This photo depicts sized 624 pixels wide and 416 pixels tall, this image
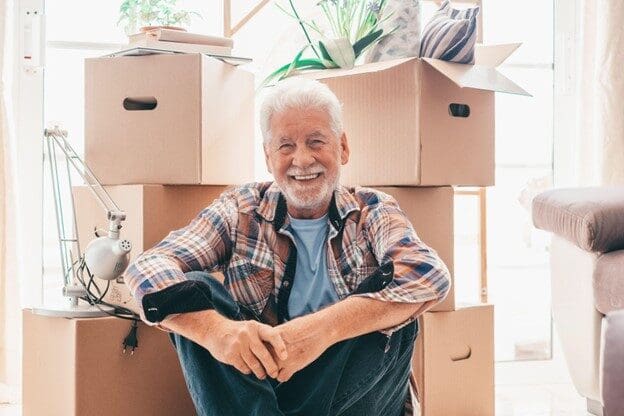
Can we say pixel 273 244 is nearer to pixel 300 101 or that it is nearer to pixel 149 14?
pixel 300 101

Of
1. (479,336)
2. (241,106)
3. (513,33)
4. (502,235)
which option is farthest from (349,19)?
(502,235)

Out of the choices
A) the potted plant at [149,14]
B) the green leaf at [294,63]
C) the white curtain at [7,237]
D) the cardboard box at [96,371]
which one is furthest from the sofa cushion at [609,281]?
the white curtain at [7,237]

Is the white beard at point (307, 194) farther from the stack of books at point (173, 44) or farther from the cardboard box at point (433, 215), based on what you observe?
the stack of books at point (173, 44)

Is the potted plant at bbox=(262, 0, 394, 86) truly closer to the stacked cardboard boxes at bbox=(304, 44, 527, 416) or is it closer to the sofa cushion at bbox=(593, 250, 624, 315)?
the stacked cardboard boxes at bbox=(304, 44, 527, 416)

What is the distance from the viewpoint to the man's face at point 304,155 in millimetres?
1670

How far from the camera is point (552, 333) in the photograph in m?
3.01

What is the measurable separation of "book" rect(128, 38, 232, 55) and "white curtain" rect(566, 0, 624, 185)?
132 centimetres

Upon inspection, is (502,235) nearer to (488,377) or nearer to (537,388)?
(537,388)

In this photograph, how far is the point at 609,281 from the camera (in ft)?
6.00

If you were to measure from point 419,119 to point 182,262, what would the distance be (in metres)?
0.71

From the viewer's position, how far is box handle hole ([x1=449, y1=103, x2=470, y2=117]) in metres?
2.09

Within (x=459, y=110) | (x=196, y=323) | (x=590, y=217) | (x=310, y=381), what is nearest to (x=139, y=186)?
(x=196, y=323)

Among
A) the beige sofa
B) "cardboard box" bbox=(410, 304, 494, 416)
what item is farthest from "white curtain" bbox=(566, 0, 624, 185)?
"cardboard box" bbox=(410, 304, 494, 416)

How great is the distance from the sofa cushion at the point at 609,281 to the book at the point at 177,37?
1113 millimetres
